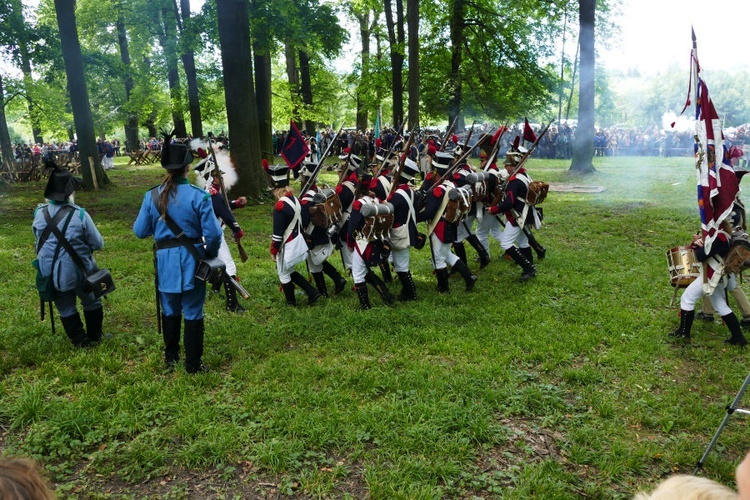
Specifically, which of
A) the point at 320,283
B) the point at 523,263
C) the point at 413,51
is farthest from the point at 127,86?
the point at 523,263

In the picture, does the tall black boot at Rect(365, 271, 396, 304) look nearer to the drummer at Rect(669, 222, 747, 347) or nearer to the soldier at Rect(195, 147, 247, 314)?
the soldier at Rect(195, 147, 247, 314)

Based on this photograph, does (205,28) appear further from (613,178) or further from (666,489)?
(666,489)

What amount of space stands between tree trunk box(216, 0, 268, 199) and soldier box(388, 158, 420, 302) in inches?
325

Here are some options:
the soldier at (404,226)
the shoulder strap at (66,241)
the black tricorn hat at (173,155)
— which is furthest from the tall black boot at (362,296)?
the shoulder strap at (66,241)

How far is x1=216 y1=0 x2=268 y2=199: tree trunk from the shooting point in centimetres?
1418

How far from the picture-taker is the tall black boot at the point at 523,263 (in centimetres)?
865

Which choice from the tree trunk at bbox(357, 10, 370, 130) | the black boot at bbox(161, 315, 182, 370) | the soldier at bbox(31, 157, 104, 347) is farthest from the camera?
the tree trunk at bbox(357, 10, 370, 130)

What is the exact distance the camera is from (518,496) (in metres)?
3.72

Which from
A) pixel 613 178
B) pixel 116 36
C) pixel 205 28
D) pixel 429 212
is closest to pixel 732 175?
pixel 429 212

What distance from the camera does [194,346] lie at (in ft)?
17.8

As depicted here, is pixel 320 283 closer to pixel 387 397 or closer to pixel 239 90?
pixel 387 397

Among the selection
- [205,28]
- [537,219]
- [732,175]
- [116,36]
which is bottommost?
[537,219]

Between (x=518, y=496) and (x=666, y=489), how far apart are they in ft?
8.11

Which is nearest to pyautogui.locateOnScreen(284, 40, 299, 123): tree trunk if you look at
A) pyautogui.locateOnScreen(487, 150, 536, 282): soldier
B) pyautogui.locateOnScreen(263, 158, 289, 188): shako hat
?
pyautogui.locateOnScreen(487, 150, 536, 282): soldier
